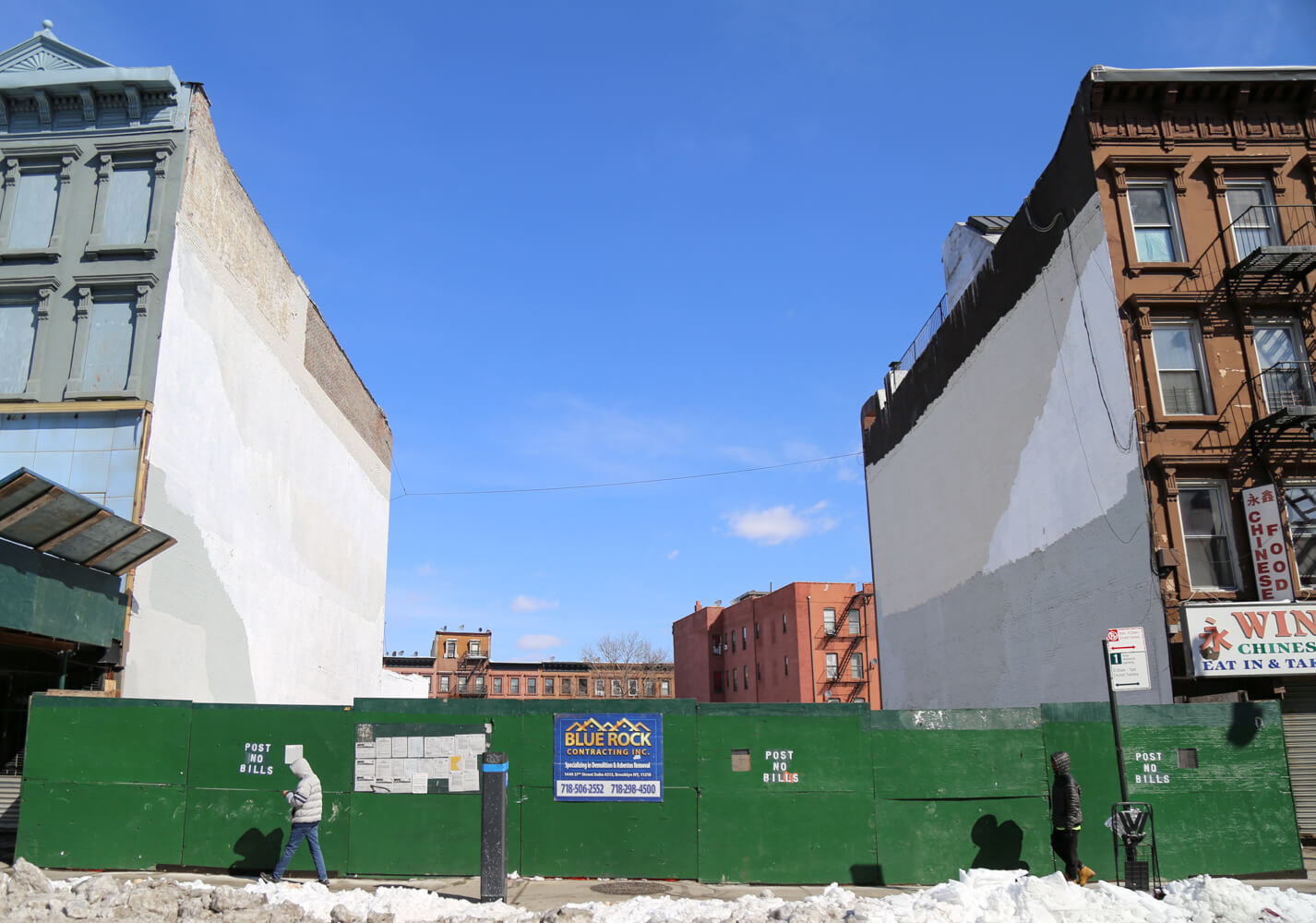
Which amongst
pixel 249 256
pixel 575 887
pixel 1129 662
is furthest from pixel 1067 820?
pixel 249 256

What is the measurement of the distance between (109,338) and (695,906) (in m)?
16.9

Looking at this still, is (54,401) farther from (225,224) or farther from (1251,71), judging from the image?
(1251,71)

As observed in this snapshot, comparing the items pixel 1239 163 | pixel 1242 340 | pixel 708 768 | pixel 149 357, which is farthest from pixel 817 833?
Result: pixel 1239 163

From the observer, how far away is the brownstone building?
18.2 meters

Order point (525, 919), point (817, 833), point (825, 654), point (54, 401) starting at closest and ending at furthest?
point (525, 919), point (817, 833), point (54, 401), point (825, 654)

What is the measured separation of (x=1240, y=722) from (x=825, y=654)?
50.6m

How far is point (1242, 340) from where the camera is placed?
2012 cm

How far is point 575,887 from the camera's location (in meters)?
12.6

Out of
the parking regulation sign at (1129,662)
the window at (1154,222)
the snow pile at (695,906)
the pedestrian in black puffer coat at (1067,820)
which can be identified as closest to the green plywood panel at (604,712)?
the snow pile at (695,906)

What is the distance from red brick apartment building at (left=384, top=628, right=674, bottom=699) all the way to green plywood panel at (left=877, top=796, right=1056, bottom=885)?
256ft

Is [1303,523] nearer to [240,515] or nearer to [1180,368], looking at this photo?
[1180,368]

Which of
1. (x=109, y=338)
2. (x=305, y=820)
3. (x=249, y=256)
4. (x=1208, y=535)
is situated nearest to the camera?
(x=305, y=820)

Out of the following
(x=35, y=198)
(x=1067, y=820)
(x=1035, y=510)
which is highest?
(x=35, y=198)

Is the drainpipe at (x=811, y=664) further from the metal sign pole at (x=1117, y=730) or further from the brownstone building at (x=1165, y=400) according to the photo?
the metal sign pole at (x=1117, y=730)
